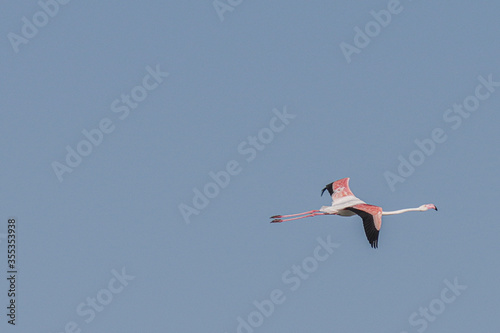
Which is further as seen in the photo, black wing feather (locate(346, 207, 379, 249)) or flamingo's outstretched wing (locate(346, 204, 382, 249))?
flamingo's outstretched wing (locate(346, 204, 382, 249))

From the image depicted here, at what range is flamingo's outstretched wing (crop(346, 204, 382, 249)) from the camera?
199ft

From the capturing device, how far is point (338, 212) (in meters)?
66.9

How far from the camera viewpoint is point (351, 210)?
65.5m

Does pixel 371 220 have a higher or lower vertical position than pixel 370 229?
higher

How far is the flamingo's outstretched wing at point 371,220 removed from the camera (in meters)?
60.6

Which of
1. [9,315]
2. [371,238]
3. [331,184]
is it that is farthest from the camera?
[331,184]

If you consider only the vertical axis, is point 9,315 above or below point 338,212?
→ above

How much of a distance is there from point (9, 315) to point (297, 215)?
14.0 m

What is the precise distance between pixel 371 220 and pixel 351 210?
3.66 m

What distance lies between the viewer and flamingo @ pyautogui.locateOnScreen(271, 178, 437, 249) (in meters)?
61.2

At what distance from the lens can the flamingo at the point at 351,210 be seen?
61.2 m

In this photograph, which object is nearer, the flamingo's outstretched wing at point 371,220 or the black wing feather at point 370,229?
the black wing feather at point 370,229

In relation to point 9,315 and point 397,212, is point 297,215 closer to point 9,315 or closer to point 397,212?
point 397,212

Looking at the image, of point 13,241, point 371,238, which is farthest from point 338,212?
point 13,241
